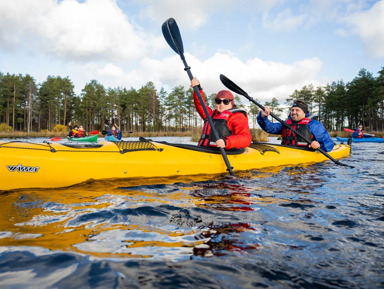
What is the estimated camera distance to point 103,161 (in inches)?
157

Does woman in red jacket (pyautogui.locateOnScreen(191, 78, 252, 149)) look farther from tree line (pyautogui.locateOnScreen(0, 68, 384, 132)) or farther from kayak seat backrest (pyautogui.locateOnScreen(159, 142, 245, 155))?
tree line (pyautogui.locateOnScreen(0, 68, 384, 132))

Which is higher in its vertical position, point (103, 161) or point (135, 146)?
point (135, 146)

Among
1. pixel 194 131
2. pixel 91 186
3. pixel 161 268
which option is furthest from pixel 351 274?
pixel 194 131

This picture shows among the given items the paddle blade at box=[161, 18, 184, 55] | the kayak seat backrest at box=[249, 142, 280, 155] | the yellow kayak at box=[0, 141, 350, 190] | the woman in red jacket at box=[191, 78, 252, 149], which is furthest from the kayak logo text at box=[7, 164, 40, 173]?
the kayak seat backrest at box=[249, 142, 280, 155]

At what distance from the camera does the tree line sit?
46438 mm

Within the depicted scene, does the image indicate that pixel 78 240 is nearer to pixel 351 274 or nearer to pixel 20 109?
pixel 351 274

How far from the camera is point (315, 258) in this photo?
179 centimetres

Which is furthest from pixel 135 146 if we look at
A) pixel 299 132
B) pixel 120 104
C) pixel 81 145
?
pixel 120 104

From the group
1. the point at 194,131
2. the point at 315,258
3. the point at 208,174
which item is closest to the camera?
the point at 315,258

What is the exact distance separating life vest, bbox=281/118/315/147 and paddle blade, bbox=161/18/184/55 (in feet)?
10.9

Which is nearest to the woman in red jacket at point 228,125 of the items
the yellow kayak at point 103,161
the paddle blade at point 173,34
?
the yellow kayak at point 103,161

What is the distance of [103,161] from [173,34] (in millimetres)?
3726

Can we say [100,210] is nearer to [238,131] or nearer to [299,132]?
[238,131]

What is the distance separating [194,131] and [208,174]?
18887mm
